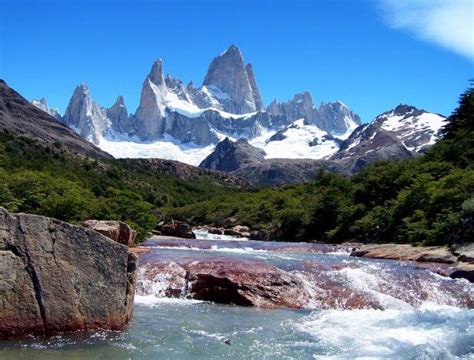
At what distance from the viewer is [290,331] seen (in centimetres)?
1423

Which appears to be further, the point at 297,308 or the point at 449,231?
the point at 449,231

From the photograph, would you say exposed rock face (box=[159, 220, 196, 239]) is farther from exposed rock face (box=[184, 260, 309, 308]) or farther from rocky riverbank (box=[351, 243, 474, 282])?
exposed rock face (box=[184, 260, 309, 308])

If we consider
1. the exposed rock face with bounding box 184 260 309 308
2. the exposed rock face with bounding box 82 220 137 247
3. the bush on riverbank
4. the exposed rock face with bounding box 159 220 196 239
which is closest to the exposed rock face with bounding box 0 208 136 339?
the exposed rock face with bounding box 184 260 309 308

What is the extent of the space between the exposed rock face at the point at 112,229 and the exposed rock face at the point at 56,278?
12.3 meters

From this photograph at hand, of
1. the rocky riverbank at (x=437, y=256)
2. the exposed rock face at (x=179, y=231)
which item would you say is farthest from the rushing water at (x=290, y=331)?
the exposed rock face at (x=179, y=231)

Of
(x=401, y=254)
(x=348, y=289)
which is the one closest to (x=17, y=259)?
(x=348, y=289)

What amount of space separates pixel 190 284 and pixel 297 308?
4212 mm

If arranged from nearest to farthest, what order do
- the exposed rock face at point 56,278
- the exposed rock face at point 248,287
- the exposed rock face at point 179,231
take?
the exposed rock face at point 56,278, the exposed rock face at point 248,287, the exposed rock face at point 179,231

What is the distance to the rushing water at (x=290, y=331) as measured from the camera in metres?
11.3

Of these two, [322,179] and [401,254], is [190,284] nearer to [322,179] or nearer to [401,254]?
[401,254]

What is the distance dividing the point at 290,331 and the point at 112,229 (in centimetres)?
1429

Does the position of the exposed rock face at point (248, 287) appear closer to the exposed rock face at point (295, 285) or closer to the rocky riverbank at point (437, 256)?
the exposed rock face at point (295, 285)

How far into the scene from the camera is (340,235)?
55.0 metres

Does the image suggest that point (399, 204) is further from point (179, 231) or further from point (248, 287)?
point (248, 287)
